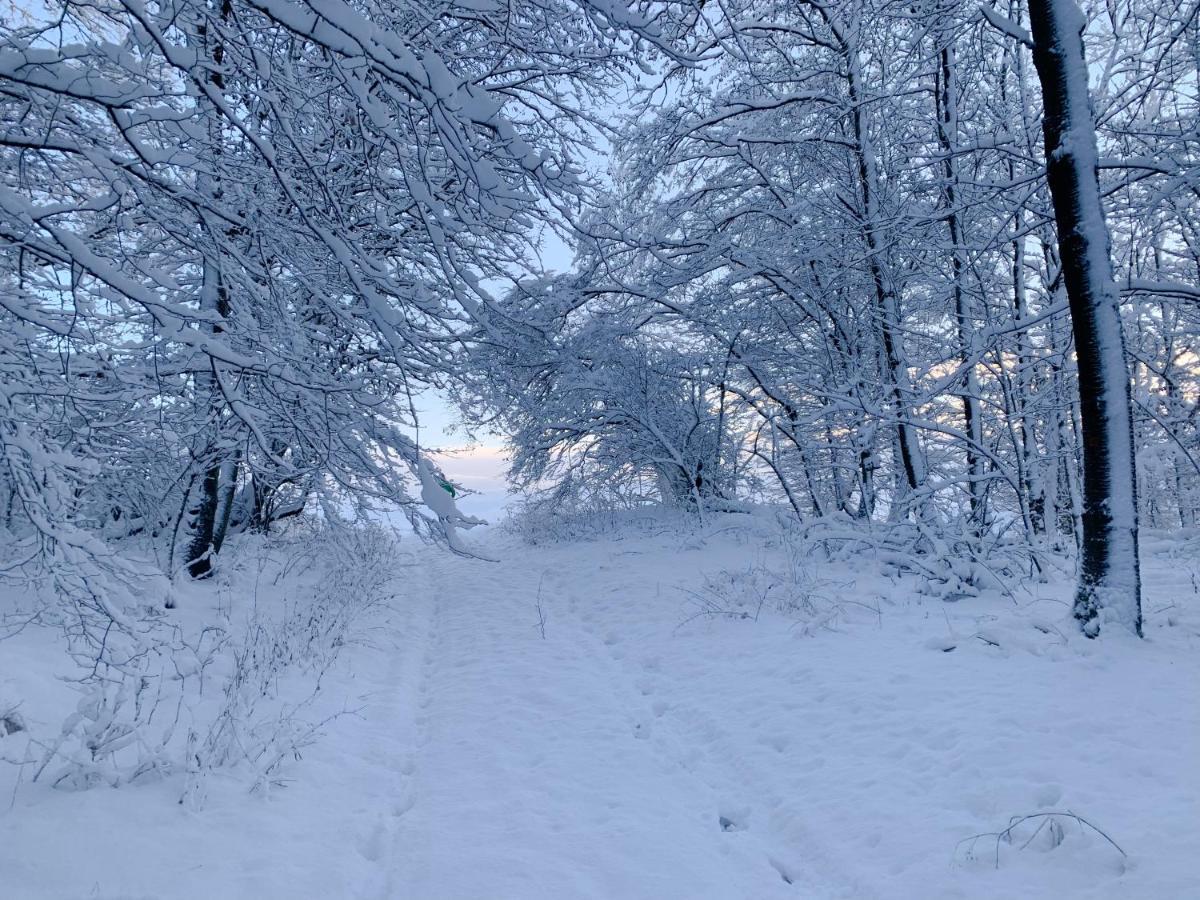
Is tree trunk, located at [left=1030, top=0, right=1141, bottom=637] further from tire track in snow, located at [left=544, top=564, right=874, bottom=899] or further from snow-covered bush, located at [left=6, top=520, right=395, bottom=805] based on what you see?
snow-covered bush, located at [left=6, top=520, right=395, bottom=805]

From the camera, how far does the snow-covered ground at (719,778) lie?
2.92 m

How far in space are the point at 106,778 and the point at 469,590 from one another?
8.41m

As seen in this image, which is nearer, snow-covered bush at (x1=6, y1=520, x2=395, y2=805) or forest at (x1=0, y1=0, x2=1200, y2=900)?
forest at (x1=0, y1=0, x2=1200, y2=900)

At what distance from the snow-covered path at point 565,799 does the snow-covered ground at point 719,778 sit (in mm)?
19

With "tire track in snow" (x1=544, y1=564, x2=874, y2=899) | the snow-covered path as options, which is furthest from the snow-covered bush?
"tire track in snow" (x1=544, y1=564, x2=874, y2=899)

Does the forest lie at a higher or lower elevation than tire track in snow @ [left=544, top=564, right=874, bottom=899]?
higher

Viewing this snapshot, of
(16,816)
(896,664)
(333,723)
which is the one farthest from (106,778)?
(896,664)

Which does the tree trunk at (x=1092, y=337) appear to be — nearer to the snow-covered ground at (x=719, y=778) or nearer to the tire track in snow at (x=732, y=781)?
the snow-covered ground at (x=719, y=778)

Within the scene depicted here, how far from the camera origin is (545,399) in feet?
44.2

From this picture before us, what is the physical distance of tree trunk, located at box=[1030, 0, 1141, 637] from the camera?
504cm

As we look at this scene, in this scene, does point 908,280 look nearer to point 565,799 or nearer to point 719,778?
point 719,778

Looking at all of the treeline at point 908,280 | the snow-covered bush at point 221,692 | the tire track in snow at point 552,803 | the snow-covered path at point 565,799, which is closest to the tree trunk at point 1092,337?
the treeline at point 908,280

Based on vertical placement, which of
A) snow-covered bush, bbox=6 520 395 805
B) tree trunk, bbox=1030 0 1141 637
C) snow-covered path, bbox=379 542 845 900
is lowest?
snow-covered path, bbox=379 542 845 900

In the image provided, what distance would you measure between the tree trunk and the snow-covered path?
3.37 meters
